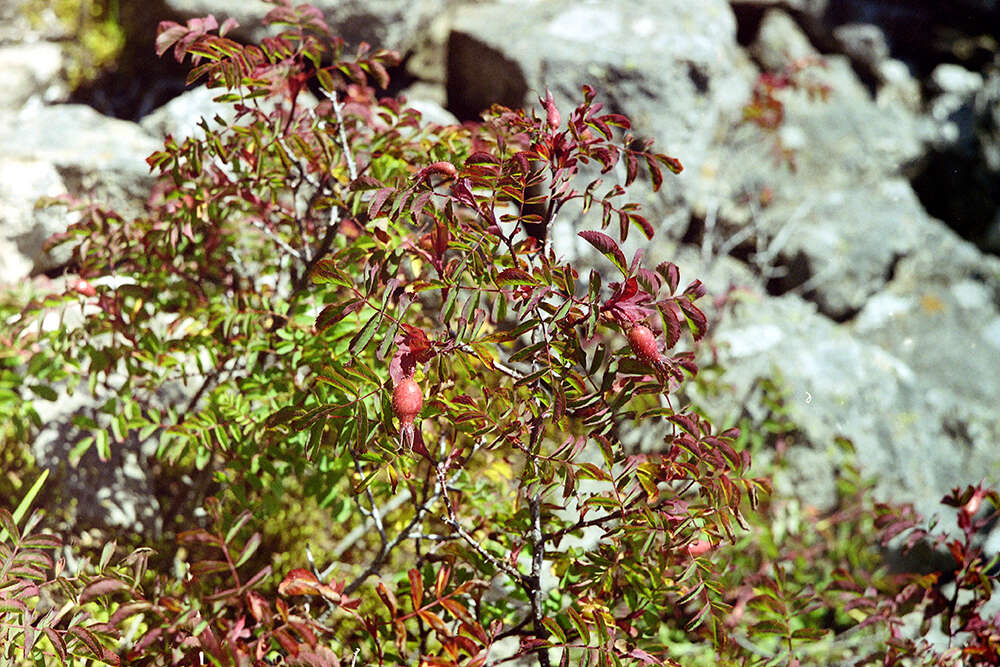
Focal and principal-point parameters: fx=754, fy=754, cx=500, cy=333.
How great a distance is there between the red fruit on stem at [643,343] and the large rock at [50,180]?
2.31m

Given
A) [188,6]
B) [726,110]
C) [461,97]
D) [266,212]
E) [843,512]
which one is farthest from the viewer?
[726,110]

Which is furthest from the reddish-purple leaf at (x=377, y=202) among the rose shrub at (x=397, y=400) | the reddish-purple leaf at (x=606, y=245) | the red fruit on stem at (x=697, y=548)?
the red fruit on stem at (x=697, y=548)

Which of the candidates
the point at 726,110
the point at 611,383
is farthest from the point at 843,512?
the point at 726,110

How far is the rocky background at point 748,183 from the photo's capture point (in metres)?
2.99

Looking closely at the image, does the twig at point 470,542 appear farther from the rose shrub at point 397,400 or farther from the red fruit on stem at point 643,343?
the red fruit on stem at point 643,343

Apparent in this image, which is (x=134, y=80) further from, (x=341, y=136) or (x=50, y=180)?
A: (x=341, y=136)

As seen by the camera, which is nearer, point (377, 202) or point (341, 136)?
point (377, 202)

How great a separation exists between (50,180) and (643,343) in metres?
2.61

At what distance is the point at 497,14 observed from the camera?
11.9ft

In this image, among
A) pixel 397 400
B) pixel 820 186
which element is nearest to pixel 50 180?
pixel 397 400

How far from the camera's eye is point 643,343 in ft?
4.24

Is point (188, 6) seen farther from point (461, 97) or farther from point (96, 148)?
point (461, 97)

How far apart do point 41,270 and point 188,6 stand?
123cm

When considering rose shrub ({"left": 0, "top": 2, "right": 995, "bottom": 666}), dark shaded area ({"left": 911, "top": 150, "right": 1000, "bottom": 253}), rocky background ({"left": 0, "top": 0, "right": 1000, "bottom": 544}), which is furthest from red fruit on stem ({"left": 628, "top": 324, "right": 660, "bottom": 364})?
dark shaded area ({"left": 911, "top": 150, "right": 1000, "bottom": 253})
